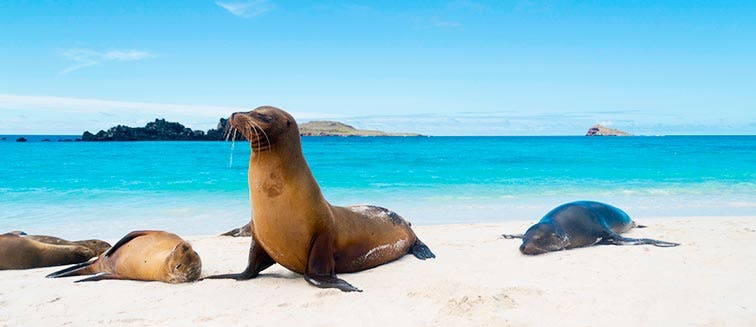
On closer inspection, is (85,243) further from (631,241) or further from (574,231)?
(631,241)

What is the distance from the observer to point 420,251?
6.20 meters

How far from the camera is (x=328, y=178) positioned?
829 inches

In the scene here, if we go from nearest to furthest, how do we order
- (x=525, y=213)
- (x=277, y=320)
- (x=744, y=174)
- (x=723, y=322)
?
(x=723, y=322)
(x=277, y=320)
(x=525, y=213)
(x=744, y=174)

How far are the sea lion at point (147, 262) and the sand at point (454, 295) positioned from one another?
118 mm

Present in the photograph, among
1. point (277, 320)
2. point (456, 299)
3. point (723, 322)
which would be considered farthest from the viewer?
point (456, 299)

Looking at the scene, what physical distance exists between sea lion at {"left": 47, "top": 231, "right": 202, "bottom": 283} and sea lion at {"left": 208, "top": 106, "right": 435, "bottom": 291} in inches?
11.7

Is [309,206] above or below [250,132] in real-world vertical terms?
below

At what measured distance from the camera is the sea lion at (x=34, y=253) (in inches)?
238

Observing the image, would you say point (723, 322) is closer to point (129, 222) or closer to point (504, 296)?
point (504, 296)

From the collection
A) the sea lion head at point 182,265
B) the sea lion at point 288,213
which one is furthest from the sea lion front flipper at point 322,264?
the sea lion head at point 182,265

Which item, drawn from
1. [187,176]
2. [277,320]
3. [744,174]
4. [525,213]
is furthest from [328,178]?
[277,320]

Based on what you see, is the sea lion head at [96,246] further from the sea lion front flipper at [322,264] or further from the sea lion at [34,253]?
the sea lion front flipper at [322,264]

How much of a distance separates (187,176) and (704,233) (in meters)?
17.5

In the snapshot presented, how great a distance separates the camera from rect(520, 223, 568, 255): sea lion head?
612 centimetres
